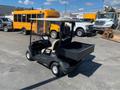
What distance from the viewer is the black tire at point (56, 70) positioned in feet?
21.4

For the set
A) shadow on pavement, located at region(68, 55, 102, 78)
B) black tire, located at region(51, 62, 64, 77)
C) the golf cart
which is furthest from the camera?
shadow on pavement, located at region(68, 55, 102, 78)

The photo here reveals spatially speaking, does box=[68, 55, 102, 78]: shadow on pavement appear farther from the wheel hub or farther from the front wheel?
the front wheel

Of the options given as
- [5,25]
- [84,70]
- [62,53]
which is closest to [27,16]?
[5,25]

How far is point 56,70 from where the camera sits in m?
6.61

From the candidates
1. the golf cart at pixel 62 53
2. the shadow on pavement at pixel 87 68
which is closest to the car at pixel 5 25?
the golf cart at pixel 62 53

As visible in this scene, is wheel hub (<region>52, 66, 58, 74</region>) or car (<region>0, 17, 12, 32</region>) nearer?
wheel hub (<region>52, 66, 58, 74</region>)

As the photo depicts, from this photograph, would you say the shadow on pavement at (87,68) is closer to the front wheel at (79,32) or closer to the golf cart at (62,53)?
the golf cart at (62,53)

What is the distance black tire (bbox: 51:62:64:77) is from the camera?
21.4 ft

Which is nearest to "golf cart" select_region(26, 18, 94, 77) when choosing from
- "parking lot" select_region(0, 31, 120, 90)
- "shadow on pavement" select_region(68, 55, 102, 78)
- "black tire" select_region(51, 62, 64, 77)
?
"black tire" select_region(51, 62, 64, 77)

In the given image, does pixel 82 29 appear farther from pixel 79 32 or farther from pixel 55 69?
pixel 55 69

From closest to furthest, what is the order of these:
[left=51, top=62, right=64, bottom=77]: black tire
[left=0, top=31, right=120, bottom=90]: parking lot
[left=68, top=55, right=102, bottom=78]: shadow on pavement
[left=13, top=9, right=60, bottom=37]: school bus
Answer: [left=0, top=31, right=120, bottom=90]: parking lot → [left=51, top=62, right=64, bottom=77]: black tire → [left=68, top=55, right=102, bottom=78]: shadow on pavement → [left=13, top=9, right=60, bottom=37]: school bus

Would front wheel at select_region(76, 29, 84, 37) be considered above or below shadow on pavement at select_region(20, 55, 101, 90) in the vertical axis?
above

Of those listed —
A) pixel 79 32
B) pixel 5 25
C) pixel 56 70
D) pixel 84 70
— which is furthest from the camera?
pixel 5 25

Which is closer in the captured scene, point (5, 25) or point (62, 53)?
point (62, 53)
